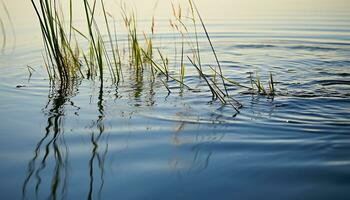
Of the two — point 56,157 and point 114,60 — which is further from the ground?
point 114,60

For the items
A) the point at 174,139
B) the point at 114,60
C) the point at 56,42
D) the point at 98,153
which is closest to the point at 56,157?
the point at 98,153

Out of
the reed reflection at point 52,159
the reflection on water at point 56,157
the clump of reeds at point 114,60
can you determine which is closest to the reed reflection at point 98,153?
the reflection on water at point 56,157

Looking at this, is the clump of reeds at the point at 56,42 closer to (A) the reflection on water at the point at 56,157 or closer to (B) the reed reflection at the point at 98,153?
(A) the reflection on water at the point at 56,157

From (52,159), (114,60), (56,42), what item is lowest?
(52,159)

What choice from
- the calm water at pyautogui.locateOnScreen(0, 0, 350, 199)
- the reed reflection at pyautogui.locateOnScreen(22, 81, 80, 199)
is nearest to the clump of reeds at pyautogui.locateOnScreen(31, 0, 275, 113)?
the calm water at pyautogui.locateOnScreen(0, 0, 350, 199)

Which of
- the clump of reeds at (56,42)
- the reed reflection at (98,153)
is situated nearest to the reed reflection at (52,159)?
the reed reflection at (98,153)

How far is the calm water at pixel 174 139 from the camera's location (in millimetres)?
1848

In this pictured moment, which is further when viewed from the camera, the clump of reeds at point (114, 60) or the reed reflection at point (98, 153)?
the clump of reeds at point (114, 60)

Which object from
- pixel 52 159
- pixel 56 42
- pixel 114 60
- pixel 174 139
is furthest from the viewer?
pixel 114 60

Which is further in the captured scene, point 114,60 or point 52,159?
point 114,60

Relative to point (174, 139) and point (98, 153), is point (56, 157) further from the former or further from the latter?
point (174, 139)

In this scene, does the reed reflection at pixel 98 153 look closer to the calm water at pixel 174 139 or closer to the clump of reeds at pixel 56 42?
the calm water at pixel 174 139

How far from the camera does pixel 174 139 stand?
2.43 metres

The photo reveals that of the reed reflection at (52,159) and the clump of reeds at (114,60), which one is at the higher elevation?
the clump of reeds at (114,60)
